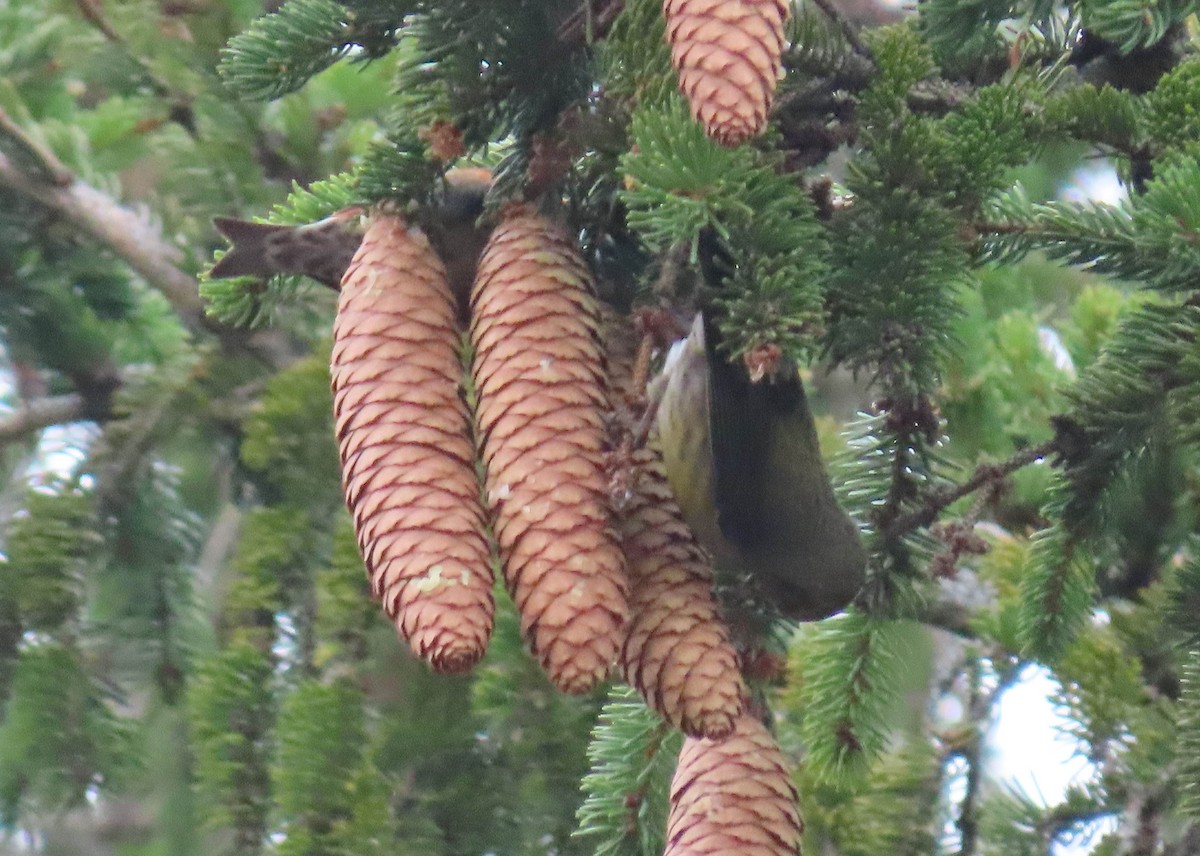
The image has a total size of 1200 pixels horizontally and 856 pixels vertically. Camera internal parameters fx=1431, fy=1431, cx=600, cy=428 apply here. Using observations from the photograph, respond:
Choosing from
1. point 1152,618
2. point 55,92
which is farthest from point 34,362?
point 1152,618

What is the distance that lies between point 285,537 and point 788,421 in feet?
2.25

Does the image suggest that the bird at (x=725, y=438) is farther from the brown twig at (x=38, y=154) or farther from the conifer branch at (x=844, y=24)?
the brown twig at (x=38, y=154)

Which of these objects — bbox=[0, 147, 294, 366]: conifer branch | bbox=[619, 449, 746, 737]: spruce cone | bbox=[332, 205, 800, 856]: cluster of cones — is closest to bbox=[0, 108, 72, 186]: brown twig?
bbox=[0, 147, 294, 366]: conifer branch

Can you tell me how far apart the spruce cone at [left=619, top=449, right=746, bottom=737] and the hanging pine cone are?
20 cm

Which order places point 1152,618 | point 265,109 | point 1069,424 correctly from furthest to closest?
point 265,109
point 1152,618
point 1069,424

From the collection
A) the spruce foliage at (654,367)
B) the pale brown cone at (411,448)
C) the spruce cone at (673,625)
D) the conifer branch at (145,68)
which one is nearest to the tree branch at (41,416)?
the spruce foliage at (654,367)

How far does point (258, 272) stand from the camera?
857 mm

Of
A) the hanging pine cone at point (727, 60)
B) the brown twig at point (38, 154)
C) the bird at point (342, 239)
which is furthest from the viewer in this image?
the brown twig at point (38, 154)

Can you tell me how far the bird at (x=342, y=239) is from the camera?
83cm

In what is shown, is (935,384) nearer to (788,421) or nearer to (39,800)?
(788,421)

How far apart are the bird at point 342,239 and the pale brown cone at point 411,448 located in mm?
32

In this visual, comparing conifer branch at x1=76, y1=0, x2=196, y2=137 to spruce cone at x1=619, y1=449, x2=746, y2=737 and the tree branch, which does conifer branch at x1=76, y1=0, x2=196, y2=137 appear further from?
spruce cone at x1=619, y1=449, x2=746, y2=737

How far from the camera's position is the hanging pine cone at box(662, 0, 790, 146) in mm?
585

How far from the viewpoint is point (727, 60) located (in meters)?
0.60
